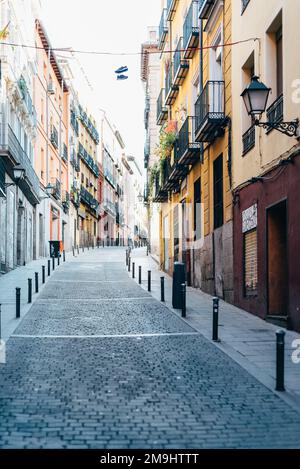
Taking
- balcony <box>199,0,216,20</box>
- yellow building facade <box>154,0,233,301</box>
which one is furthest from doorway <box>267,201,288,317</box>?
balcony <box>199,0,216,20</box>

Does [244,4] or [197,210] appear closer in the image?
[244,4]

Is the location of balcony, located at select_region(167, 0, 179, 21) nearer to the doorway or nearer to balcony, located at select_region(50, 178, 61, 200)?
the doorway

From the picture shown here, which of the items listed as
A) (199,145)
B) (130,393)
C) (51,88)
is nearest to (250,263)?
(199,145)

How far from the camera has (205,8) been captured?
58.1 feet

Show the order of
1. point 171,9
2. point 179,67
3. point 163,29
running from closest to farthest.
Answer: point 179,67 → point 171,9 → point 163,29

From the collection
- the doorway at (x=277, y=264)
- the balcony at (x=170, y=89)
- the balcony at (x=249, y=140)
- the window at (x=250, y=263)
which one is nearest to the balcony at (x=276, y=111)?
the balcony at (x=249, y=140)

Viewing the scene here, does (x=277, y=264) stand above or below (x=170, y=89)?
below

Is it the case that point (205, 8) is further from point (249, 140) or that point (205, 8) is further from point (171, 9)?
point (171, 9)

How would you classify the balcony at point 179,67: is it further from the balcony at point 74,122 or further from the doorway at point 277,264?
the balcony at point 74,122

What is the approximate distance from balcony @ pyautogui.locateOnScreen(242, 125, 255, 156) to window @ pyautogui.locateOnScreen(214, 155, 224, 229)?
8.44 ft

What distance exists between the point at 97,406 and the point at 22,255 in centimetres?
2313

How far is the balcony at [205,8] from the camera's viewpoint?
1731 centimetres

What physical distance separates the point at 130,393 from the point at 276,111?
713cm

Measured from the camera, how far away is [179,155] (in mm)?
22328
